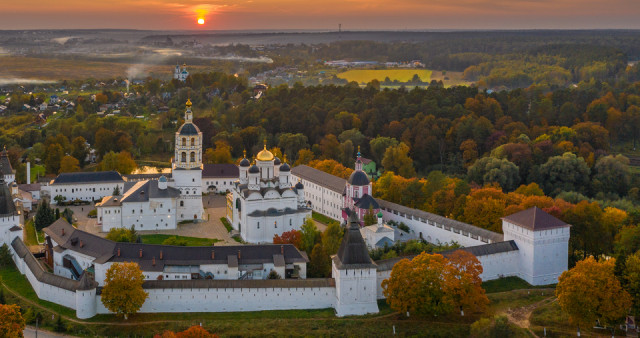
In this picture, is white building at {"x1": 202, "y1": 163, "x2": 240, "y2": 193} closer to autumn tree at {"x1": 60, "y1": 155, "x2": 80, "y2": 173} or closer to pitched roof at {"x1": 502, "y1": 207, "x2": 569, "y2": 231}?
autumn tree at {"x1": 60, "y1": 155, "x2": 80, "y2": 173}

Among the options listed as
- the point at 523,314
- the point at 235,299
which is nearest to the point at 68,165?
the point at 235,299

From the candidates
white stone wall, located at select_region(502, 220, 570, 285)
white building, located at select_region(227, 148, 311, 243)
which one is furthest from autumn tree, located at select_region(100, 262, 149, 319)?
white stone wall, located at select_region(502, 220, 570, 285)

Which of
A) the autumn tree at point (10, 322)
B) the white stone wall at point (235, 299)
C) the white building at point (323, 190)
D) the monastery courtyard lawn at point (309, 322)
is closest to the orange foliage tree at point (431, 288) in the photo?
the monastery courtyard lawn at point (309, 322)

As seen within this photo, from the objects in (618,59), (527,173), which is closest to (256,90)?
(527,173)

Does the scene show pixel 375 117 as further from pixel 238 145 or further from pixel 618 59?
pixel 618 59

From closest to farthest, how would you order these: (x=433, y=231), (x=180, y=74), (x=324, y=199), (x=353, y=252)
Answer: (x=353, y=252), (x=433, y=231), (x=324, y=199), (x=180, y=74)

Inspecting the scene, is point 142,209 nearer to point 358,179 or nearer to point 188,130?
point 188,130
